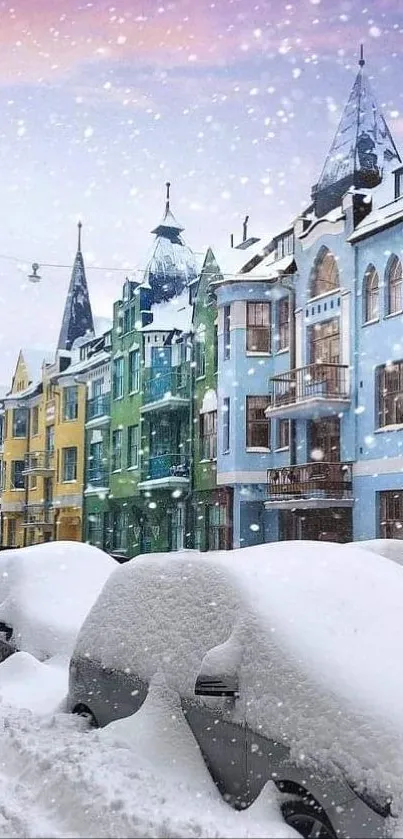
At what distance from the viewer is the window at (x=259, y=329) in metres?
30.3

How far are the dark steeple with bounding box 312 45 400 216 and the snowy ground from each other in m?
26.3

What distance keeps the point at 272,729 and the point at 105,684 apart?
1597 millimetres

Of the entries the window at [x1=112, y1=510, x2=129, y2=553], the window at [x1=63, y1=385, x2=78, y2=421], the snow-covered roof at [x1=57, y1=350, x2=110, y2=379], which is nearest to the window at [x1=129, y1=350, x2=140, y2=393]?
the snow-covered roof at [x1=57, y1=350, x2=110, y2=379]

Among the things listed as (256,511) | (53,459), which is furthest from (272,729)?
(53,459)

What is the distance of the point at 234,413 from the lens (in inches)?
1180

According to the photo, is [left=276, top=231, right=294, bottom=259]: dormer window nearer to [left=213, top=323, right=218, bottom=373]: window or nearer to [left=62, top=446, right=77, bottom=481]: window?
[left=213, top=323, right=218, bottom=373]: window

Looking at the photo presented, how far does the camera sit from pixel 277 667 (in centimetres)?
434

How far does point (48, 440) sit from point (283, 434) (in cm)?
2349

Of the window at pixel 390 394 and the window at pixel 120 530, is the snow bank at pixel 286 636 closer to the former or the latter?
the window at pixel 390 394

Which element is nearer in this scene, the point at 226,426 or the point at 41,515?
the point at 226,426

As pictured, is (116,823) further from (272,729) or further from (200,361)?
(200,361)

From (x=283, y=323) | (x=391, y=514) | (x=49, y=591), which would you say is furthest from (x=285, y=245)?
(x=49, y=591)

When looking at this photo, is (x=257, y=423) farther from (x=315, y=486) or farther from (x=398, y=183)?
(x=398, y=183)

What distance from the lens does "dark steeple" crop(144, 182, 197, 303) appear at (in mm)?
40969
